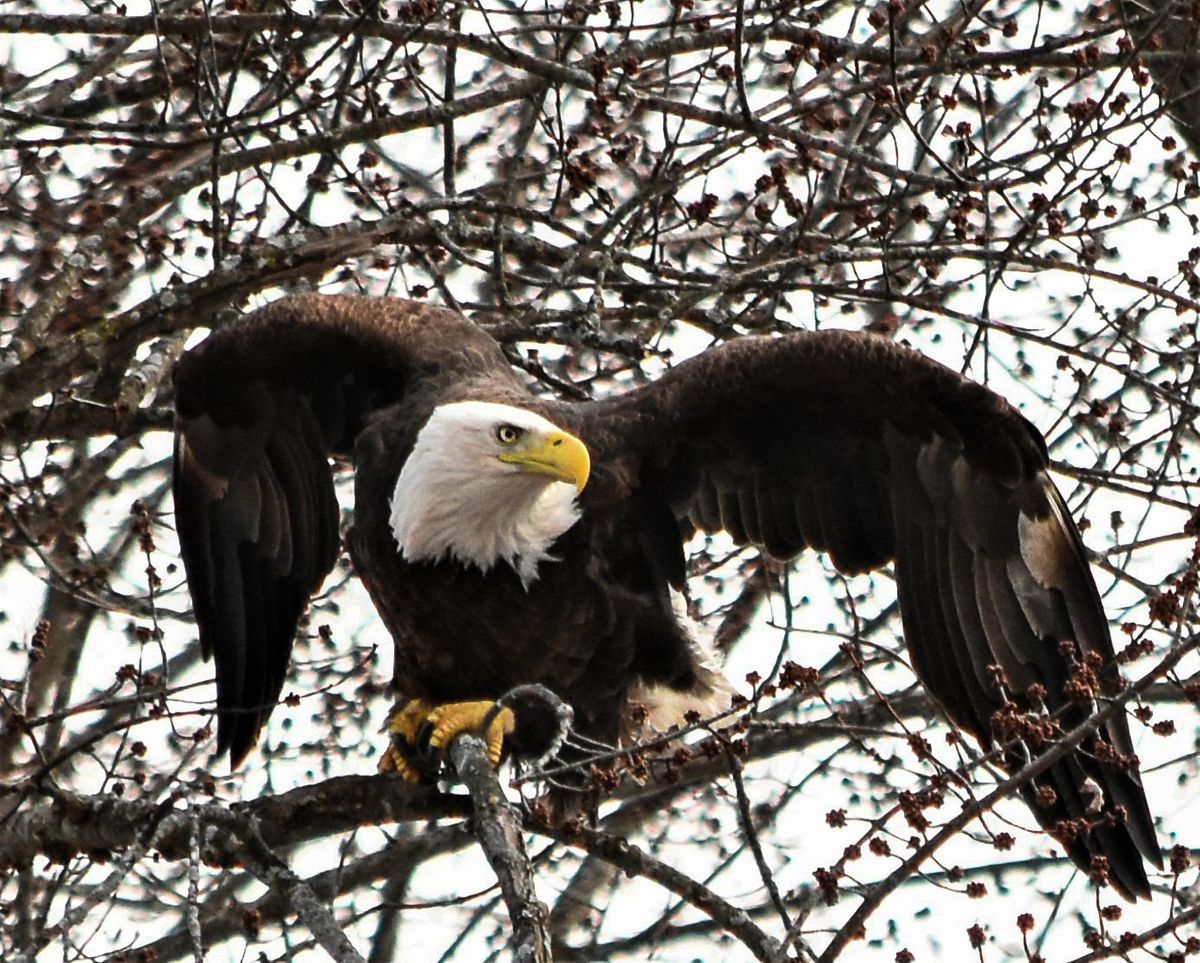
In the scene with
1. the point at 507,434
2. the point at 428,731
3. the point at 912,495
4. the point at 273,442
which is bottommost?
the point at 428,731

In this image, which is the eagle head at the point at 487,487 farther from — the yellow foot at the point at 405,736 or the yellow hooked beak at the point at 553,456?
the yellow foot at the point at 405,736

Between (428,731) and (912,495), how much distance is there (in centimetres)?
144

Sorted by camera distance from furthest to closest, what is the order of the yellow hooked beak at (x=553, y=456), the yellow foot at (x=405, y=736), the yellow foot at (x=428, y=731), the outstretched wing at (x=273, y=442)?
the outstretched wing at (x=273, y=442)
the yellow foot at (x=405, y=736)
the yellow foot at (x=428, y=731)
the yellow hooked beak at (x=553, y=456)

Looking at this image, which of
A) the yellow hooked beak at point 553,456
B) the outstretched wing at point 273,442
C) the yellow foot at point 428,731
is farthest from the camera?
the outstretched wing at point 273,442

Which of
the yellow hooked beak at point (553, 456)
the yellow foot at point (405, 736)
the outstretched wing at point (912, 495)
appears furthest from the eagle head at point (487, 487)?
the yellow foot at point (405, 736)

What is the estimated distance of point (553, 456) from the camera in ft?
16.0

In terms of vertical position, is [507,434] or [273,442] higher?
[273,442]

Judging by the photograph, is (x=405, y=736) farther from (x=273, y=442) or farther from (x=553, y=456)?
(x=273, y=442)

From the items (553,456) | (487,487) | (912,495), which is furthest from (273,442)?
(912,495)

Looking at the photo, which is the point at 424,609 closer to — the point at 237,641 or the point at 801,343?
the point at 237,641

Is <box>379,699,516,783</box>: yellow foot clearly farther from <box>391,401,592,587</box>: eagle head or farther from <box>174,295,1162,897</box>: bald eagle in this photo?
<box>391,401,592,587</box>: eagle head

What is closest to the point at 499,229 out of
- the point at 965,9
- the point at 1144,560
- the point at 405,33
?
the point at 405,33

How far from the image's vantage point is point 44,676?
588 centimetres

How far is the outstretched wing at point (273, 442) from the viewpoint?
5.34 metres
